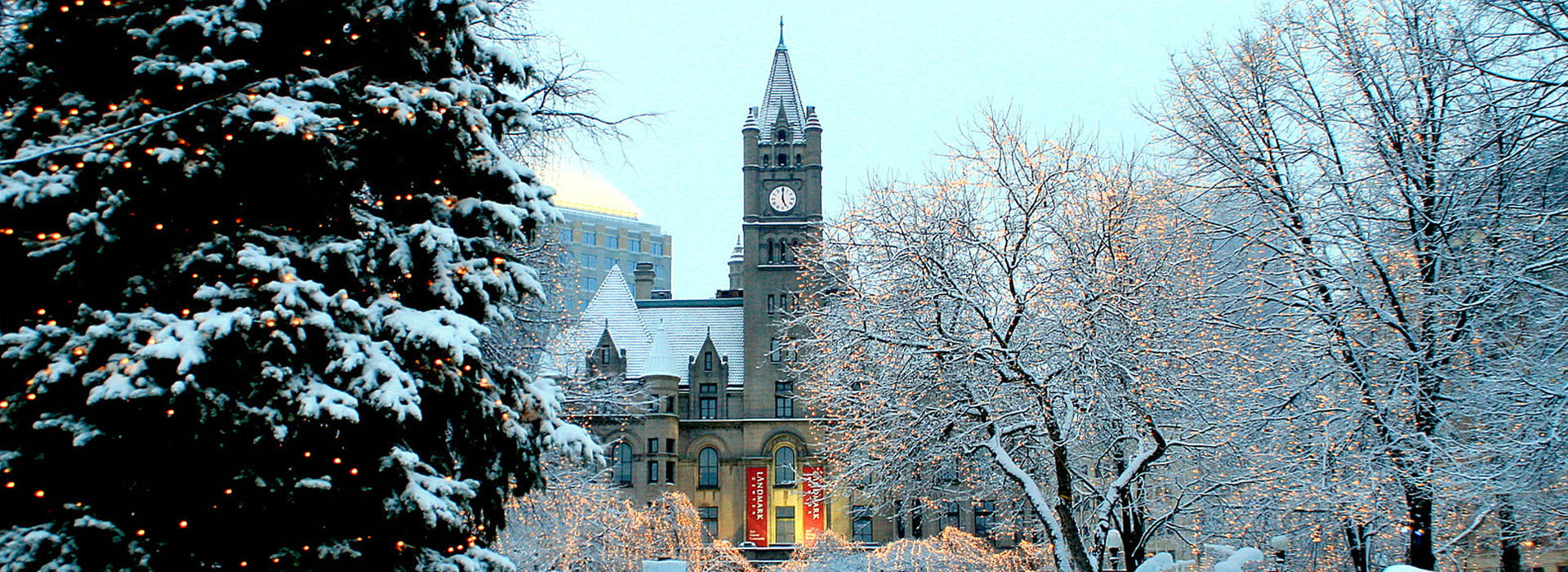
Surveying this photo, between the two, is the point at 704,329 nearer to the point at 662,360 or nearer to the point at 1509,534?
the point at 662,360

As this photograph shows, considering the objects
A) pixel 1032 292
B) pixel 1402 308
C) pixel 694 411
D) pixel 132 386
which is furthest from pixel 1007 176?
pixel 694 411

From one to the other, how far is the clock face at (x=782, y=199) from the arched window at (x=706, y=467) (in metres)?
12.9

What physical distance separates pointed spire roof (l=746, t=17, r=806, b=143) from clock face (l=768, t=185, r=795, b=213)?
2836 mm

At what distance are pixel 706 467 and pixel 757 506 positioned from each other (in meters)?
3.40

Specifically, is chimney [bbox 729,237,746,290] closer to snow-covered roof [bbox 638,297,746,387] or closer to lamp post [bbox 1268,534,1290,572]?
snow-covered roof [bbox 638,297,746,387]

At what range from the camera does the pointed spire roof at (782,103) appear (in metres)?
58.7

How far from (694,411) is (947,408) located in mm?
37479

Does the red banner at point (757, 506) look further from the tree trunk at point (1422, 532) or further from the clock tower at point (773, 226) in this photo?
the tree trunk at point (1422, 532)

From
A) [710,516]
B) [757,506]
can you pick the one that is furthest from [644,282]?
[757,506]

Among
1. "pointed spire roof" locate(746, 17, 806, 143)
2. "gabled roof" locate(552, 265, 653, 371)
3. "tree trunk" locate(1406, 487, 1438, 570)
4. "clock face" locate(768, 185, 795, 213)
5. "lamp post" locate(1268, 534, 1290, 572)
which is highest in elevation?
"pointed spire roof" locate(746, 17, 806, 143)

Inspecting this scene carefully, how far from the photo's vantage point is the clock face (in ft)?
187

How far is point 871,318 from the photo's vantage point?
2023 centimetres

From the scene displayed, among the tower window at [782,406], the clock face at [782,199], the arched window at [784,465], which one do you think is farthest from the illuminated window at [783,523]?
the clock face at [782,199]

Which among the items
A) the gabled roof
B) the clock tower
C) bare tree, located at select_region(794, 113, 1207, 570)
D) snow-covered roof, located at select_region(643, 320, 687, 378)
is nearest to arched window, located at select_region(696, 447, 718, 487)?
the clock tower
